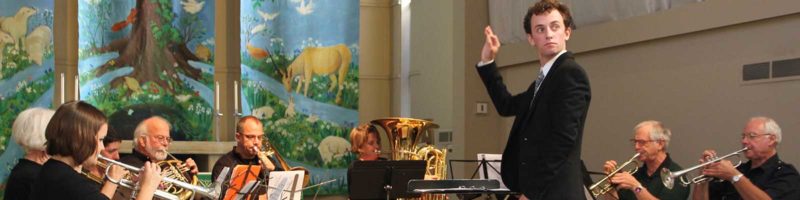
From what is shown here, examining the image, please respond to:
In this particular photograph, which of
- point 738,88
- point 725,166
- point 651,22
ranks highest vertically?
point 651,22

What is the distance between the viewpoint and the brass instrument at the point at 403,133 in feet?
24.4

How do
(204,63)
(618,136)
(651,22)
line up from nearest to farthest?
1. (651,22)
2. (618,136)
3. (204,63)

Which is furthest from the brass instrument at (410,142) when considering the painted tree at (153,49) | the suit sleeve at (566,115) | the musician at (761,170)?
the suit sleeve at (566,115)

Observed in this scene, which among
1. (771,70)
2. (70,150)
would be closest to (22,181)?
(70,150)

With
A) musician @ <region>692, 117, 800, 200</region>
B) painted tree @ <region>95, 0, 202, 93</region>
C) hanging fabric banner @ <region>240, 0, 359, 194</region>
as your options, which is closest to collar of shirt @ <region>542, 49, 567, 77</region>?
musician @ <region>692, 117, 800, 200</region>

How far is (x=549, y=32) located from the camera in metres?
3.57

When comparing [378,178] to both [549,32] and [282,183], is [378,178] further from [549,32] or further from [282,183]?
[549,32]

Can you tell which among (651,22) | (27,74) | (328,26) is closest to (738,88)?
(651,22)

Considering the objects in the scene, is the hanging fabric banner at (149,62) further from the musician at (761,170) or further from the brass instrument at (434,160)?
the musician at (761,170)

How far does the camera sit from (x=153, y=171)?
11.6ft

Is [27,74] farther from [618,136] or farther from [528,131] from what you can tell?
[528,131]

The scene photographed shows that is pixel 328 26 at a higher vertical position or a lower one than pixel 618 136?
higher

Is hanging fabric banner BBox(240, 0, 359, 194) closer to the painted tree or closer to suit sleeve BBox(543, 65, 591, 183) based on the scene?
the painted tree

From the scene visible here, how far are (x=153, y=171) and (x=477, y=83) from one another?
6.30 meters
